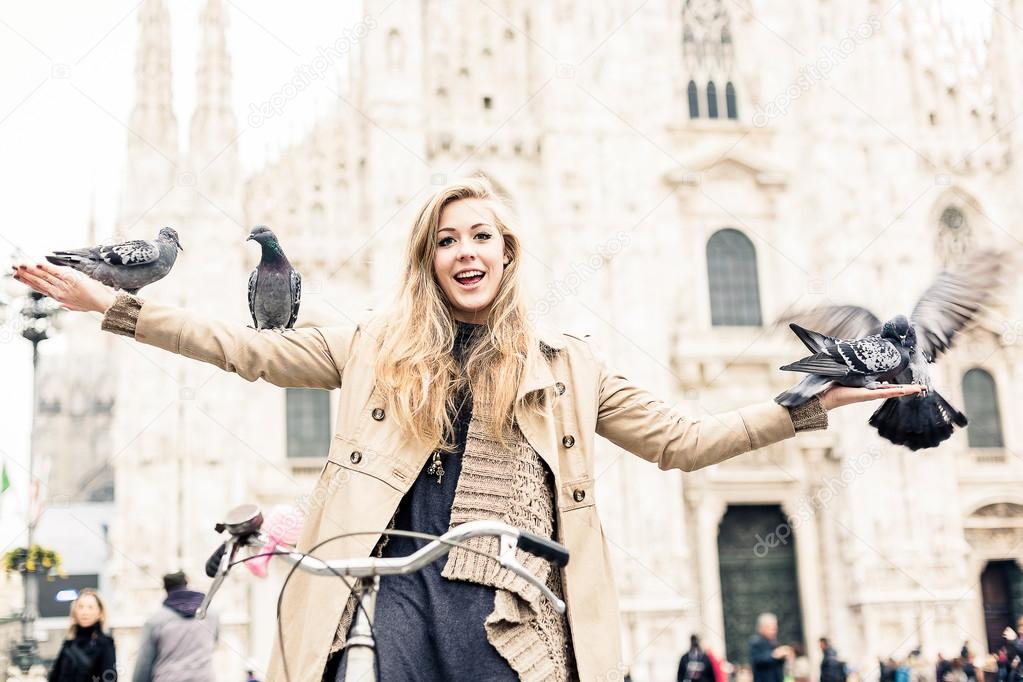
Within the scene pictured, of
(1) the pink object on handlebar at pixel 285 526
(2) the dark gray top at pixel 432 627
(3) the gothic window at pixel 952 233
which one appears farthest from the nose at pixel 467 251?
(3) the gothic window at pixel 952 233

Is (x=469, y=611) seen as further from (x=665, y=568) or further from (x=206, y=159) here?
(x=206, y=159)

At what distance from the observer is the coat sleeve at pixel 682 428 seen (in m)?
Answer: 2.54

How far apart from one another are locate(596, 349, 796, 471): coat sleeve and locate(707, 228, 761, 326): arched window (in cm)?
1707

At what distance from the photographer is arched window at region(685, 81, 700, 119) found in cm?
2017

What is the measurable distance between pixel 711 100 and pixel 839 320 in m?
17.5

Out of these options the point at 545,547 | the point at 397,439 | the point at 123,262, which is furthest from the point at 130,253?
the point at 545,547

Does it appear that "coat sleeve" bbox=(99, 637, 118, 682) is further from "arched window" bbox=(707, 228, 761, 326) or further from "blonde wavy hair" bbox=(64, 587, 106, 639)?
"arched window" bbox=(707, 228, 761, 326)

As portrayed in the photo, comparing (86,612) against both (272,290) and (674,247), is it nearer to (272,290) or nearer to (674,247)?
(272,290)

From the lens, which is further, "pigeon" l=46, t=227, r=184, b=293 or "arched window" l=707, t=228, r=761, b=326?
"arched window" l=707, t=228, r=761, b=326

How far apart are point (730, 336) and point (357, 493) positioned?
57.1ft

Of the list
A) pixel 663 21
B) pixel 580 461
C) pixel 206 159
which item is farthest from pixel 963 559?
pixel 580 461

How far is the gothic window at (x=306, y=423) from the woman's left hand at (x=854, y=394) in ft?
51.9

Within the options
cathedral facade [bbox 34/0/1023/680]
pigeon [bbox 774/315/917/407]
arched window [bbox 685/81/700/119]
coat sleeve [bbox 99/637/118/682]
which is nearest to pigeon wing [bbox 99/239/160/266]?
pigeon [bbox 774/315/917/407]

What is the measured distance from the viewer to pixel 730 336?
19.3m
